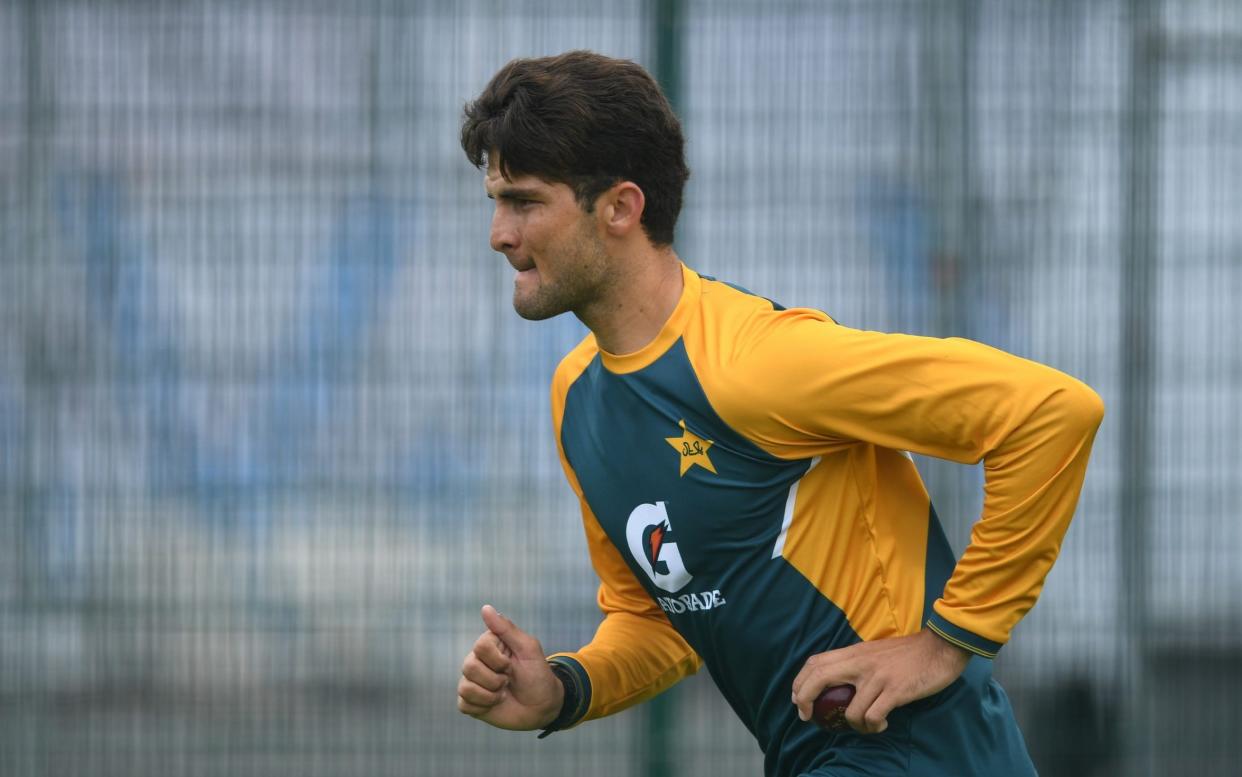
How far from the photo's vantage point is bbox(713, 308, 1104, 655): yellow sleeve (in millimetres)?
2555

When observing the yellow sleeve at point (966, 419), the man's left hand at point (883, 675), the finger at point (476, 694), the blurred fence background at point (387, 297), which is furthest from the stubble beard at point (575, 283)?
the blurred fence background at point (387, 297)

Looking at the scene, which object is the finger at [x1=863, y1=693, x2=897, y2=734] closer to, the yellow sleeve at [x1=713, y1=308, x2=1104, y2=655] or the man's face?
the yellow sleeve at [x1=713, y1=308, x2=1104, y2=655]

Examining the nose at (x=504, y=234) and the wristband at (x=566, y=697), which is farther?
the wristband at (x=566, y=697)

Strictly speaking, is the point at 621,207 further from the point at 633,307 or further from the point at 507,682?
the point at 507,682

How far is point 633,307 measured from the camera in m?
2.92

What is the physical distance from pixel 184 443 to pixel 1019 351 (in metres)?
3.00

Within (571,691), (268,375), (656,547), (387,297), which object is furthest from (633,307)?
(268,375)

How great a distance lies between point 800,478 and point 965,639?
394 mm

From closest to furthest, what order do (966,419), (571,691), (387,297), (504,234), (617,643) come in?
(966,419) → (504,234) → (571,691) → (617,643) → (387,297)

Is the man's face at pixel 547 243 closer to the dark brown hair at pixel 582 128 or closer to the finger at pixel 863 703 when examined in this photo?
the dark brown hair at pixel 582 128

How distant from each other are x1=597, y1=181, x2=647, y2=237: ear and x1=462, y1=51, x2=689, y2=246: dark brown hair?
2 cm

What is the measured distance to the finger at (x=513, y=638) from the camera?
2918 millimetres

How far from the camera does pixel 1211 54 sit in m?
5.74

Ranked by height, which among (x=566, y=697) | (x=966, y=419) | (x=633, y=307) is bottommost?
(x=566, y=697)
